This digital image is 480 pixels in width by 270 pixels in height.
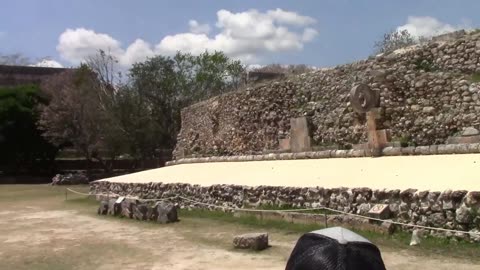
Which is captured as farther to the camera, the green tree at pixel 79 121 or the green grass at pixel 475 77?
the green tree at pixel 79 121

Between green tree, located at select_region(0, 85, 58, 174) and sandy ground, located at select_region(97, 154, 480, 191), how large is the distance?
21.8m

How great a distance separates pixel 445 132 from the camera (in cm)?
1323

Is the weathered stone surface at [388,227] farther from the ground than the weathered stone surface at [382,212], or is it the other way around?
the weathered stone surface at [382,212]

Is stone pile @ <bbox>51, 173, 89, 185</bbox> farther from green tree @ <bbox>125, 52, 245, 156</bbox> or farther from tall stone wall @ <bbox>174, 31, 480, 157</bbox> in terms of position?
tall stone wall @ <bbox>174, 31, 480, 157</bbox>

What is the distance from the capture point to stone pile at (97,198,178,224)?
12.5 metres

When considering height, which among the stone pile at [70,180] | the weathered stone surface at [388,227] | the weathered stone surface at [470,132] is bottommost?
the weathered stone surface at [388,227]

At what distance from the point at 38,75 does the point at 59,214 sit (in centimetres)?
3992

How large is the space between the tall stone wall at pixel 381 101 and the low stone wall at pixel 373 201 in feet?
14.5

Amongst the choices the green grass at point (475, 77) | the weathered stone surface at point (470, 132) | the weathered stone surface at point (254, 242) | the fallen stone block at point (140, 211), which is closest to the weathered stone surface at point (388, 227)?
the weathered stone surface at point (254, 242)

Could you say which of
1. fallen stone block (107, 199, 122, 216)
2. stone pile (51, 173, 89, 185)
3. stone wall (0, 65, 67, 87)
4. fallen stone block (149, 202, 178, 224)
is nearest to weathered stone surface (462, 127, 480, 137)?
fallen stone block (149, 202, 178, 224)

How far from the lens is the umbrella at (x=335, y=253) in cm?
156

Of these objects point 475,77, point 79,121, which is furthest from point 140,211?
point 79,121

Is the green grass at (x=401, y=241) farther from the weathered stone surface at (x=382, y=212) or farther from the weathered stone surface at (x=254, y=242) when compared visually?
the weathered stone surface at (x=254, y=242)

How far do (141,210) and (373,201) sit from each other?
21.0ft
